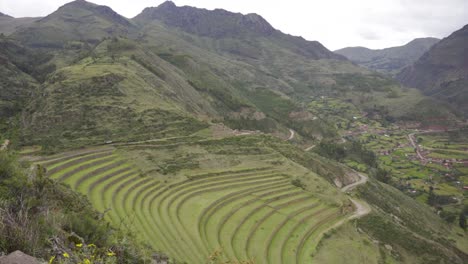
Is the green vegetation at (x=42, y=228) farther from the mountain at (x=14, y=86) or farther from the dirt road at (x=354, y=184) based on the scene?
the mountain at (x=14, y=86)

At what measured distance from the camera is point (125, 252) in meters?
13.6

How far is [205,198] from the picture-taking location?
41438 mm

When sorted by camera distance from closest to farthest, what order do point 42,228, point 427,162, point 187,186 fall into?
point 42,228
point 187,186
point 427,162

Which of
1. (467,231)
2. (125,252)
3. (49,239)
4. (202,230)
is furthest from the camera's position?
(467,231)

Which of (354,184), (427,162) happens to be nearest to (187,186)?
(354,184)

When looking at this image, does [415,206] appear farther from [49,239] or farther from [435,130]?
[435,130]

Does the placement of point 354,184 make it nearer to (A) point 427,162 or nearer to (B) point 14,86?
(A) point 427,162

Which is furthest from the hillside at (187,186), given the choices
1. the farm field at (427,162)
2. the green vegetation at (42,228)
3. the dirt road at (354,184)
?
the farm field at (427,162)

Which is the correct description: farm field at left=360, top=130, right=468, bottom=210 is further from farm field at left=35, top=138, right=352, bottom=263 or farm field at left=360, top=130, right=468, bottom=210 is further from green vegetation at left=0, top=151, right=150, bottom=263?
green vegetation at left=0, top=151, right=150, bottom=263

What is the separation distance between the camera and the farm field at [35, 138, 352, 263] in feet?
106

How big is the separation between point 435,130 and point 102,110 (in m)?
175

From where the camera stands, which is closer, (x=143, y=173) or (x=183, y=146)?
(x=143, y=173)

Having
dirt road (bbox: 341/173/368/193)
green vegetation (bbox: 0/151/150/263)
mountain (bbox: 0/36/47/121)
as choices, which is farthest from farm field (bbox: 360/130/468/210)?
mountain (bbox: 0/36/47/121)

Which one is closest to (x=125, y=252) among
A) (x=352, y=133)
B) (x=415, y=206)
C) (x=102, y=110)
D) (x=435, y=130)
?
(x=102, y=110)
